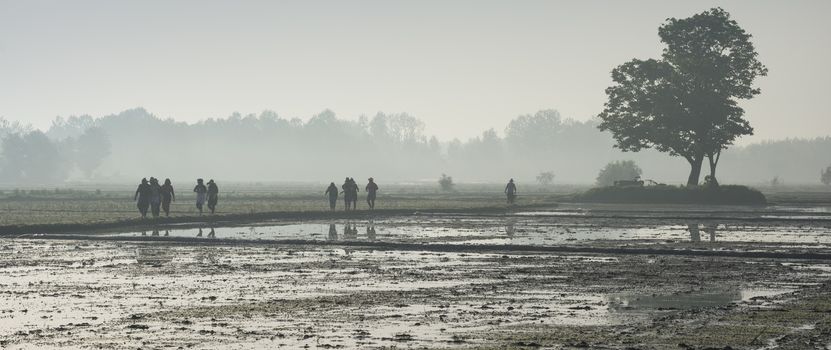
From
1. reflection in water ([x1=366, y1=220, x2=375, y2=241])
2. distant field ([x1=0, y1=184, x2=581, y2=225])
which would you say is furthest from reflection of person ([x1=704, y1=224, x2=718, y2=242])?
distant field ([x1=0, y1=184, x2=581, y2=225])

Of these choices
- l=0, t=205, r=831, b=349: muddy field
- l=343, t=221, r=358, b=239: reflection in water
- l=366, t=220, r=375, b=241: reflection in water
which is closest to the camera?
l=0, t=205, r=831, b=349: muddy field

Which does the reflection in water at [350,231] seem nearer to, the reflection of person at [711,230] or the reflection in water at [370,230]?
the reflection in water at [370,230]

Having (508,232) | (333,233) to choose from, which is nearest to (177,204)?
(333,233)

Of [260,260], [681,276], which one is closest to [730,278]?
[681,276]

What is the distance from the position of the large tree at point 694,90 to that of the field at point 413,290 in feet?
163

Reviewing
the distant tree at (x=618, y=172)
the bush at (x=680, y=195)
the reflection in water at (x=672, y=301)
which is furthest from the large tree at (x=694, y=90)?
the reflection in water at (x=672, y=301)

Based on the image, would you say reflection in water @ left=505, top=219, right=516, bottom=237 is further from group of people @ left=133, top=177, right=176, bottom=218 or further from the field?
group of people @ left=133, top=177, right=176, bottom=218

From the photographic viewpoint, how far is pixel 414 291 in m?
21.7

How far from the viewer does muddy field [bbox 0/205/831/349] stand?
15844mm

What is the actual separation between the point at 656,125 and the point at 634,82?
4246mm

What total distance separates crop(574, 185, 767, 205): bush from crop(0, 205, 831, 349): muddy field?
45.1m

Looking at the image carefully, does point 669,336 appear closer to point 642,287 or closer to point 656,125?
point 642,287

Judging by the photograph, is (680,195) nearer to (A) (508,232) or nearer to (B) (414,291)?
(A) (508,232)

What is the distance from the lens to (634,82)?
311 feet
